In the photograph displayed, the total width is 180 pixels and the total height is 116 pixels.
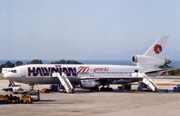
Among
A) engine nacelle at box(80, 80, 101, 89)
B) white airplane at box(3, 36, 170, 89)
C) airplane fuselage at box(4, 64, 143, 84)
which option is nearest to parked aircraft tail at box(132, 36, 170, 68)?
white airplane at box(3, 36, 170, 89)

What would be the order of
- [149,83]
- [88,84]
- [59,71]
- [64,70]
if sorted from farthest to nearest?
[64,70] < [59,71] < [149,83] < [88,84]

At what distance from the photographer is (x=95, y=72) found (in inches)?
2854

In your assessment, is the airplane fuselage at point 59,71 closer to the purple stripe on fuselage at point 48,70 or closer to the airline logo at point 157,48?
the purple stripe on fuselage at point 48,70

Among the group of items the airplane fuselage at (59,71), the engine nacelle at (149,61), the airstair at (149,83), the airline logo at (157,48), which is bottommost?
the airstair at (149,83)

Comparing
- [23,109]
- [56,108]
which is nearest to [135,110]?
[56,108]

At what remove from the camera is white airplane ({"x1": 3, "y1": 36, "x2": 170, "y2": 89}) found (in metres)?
66.2

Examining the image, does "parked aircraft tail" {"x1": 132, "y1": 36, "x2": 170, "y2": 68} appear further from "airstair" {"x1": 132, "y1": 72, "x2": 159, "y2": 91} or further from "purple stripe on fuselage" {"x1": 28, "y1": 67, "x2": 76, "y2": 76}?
"purple stripe on fuselage" {"x1": 28, "y1": 67, "x2": 76, "y2": 76}

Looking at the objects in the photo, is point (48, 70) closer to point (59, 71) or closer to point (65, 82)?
point (59, 71)

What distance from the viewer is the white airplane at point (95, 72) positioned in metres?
66.2

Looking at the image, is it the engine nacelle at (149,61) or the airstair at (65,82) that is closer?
the airstair at (65,82)

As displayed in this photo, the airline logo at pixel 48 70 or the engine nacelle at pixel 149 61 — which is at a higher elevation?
the engine nacelle at pixel 149 61

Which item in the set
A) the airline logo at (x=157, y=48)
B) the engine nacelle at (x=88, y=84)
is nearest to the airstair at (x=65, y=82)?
the engine nacelle at (x=88, y=84)

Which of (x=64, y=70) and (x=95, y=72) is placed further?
(x=95, y=72)

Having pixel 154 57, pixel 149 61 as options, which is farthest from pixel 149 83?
pixel 154 57
